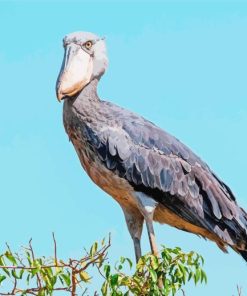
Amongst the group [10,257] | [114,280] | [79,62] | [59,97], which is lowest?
[114,280]

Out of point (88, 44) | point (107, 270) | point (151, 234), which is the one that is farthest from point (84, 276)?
point (88, 44)

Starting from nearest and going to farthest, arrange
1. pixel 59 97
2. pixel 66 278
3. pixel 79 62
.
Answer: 1. pixel 66 278
2. pixel 59 97
3. pixel 79 62

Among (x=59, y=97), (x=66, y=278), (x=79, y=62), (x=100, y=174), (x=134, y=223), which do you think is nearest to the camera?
(x=66, y=278)

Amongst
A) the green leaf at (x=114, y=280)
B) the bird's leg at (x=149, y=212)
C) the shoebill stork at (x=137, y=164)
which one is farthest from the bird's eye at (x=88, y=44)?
the green leaf at (x=114, y=280)

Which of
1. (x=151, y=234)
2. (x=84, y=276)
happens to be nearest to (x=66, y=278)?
(x=84, y=276)

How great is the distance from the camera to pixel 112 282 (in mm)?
6863

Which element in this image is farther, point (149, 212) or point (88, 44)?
point (88, 44)

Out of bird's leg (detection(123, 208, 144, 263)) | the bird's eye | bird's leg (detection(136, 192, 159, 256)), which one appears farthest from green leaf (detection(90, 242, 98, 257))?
the bird's eye

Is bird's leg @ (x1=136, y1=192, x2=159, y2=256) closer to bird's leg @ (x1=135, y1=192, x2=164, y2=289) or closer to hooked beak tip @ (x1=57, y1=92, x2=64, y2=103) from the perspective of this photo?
bird's leg @ (x1=135, y1=192, x2=164, y2=289)

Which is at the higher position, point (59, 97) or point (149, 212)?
point (59, 97)

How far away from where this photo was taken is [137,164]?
28.5 feet

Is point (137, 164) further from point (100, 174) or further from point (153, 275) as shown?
point (153, 275)

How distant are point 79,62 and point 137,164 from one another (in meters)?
0.98

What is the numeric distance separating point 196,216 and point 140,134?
0.83m
